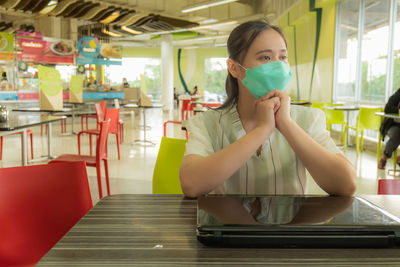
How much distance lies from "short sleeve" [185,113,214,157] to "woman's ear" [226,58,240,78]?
21 centimetres

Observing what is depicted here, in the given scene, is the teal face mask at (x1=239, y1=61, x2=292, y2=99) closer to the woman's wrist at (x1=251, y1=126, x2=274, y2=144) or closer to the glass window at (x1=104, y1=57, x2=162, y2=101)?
the woman's wrist at (x1=251, y1=126, x2=274, y2=144)

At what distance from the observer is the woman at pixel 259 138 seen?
1162mm

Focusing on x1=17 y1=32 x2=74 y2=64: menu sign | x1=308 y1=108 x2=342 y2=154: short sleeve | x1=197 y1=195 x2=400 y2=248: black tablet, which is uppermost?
x1=17 y1=32 x2=74 y2=64: menu sign

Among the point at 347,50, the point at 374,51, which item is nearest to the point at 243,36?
the point at 374,51

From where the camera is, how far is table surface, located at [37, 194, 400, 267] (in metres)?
0.68

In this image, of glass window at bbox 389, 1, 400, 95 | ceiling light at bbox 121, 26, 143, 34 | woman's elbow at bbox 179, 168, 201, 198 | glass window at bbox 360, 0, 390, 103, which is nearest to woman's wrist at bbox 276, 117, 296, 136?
woman's elbow at bbox 179, 168, 201, 198

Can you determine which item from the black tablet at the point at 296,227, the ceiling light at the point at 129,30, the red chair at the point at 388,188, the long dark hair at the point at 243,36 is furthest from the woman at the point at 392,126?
the ceiling light at the point at 129,30

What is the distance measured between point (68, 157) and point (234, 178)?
259 centimetres

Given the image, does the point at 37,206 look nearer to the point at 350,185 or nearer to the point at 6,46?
the point at 350,185

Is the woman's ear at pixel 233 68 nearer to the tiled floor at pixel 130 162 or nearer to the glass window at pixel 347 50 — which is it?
the tiled floor at pixel 130 162

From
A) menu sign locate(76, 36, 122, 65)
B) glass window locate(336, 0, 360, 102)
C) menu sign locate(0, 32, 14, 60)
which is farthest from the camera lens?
menu sign locate(76, 36, 122, 65)

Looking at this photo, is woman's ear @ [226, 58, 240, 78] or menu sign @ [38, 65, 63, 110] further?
menu sign @ [38, 65, 63, 110]

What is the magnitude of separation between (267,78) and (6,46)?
10.9 meters

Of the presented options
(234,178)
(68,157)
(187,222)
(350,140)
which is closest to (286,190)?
(234,178)
